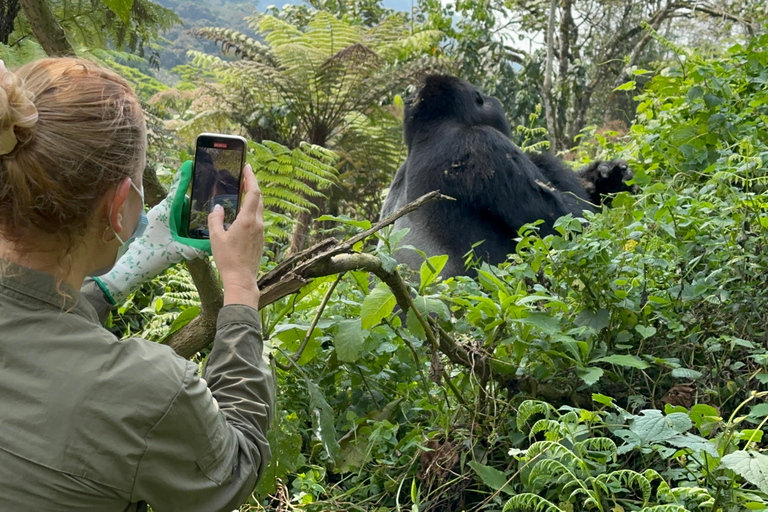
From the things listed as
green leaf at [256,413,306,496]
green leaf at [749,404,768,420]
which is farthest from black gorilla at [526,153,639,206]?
green leaf at [256,413,306,496]

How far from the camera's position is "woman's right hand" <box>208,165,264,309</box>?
109 cm

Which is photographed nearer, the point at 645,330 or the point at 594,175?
the point at 645,330

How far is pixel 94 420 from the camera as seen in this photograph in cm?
84

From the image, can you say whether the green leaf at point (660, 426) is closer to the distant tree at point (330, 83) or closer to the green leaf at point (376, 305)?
the green leaf at point (376, 305)

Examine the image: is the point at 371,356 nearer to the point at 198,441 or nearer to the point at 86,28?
the point at 198,441

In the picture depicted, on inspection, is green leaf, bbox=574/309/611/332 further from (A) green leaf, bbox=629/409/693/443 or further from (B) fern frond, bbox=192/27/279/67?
(B) fern frond, bbox=192/27/279/67

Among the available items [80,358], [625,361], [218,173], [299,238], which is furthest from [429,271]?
[299,238]

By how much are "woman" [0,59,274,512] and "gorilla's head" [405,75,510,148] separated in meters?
2.95

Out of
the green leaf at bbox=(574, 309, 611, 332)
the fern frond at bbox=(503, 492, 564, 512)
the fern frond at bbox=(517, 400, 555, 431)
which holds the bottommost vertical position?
the fern frond at bbox=(503, 492, 564, 512)

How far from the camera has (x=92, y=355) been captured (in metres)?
0.87

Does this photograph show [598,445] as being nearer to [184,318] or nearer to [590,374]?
[590,374]

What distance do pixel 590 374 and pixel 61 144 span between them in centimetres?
94

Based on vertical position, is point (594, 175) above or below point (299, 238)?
above

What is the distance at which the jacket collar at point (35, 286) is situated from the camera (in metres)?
0.90
